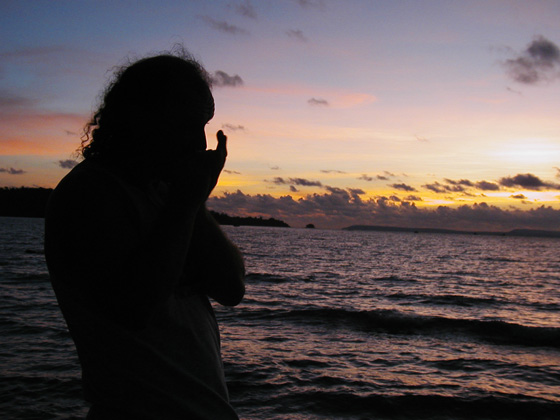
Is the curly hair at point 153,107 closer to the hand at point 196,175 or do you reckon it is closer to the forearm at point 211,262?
the hand at point 196,175

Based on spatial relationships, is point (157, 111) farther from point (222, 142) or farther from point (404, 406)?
point (404, 406)

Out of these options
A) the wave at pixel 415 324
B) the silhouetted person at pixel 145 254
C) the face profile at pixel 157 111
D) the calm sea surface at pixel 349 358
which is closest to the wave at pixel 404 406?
the calm sea surface at pixel 349 358

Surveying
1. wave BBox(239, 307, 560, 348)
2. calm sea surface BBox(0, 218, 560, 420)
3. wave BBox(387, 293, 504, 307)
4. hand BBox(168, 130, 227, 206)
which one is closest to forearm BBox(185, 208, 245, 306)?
hand BBox(168, 130, 227, 206)

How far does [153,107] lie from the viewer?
143 cm

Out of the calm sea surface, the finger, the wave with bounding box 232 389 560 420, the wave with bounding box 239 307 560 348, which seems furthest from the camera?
the wave with bounding box 239 307 560 348

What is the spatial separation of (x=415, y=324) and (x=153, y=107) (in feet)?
49.7

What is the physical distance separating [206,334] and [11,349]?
396 inches

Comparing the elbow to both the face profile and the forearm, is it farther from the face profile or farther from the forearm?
the face profile

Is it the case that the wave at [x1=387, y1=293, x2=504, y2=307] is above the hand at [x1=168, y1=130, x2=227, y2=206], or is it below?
below

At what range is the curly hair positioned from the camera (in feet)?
4.60

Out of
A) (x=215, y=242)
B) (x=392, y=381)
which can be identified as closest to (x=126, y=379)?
(x=215, y=242)

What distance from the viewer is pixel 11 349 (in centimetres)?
961

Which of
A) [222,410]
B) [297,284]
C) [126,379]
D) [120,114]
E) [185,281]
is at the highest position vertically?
[120,114]

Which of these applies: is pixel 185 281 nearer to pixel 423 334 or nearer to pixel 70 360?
pixel 70 360
